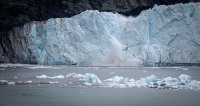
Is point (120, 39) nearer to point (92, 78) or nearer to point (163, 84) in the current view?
point (92, 78)

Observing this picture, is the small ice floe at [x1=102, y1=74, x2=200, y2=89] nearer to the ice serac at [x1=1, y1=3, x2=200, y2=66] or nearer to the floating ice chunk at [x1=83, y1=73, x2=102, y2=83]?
the floating ice chunk at [x1=83, y1=73, x2=102, y2=83]

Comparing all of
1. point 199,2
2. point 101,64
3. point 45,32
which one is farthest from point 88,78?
point 199,2

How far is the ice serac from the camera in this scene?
834 inches

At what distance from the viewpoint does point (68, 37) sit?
2212 cm

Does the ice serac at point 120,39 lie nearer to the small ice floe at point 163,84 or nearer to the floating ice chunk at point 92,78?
the floating ice chunk at point 92,78

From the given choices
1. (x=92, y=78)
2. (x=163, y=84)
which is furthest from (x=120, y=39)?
(x=163, y=84)

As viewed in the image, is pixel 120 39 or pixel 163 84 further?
pixel 120 39

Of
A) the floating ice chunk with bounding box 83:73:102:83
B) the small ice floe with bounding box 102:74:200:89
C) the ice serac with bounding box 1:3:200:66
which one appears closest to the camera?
the small ice floe with bounding box 102:74:200:89

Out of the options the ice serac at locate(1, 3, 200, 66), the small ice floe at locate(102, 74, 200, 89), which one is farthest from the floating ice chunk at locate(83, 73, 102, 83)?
the ice serac at locate(1, 3, 200, 66)

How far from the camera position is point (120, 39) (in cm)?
2241

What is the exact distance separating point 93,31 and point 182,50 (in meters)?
5.83

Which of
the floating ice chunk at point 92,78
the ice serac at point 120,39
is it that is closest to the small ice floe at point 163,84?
the floating ice chunk at point 92,78

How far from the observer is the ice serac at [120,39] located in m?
21.2

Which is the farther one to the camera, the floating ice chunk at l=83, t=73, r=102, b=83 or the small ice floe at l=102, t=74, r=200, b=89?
the floating ice chunk at l=83, t=73, r=102, b=83
